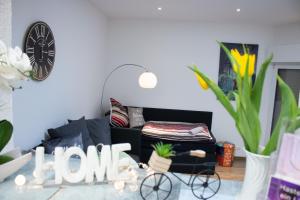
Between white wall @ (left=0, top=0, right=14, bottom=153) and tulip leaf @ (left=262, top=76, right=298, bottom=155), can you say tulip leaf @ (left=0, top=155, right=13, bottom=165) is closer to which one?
white wall @ (left=0, top=0, right=14, bottom=153)

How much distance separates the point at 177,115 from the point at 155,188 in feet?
11.9

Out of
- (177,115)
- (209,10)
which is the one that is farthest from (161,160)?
(177,115)

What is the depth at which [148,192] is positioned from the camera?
46.5 inches

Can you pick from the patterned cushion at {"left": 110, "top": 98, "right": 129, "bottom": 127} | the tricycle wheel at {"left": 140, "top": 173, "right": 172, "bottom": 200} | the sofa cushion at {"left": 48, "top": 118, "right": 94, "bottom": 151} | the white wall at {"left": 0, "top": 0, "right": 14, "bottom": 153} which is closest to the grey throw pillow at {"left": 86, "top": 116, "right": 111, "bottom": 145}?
the sofa cushion at {"left": 48, "top": 118, "right": 94, "bottom": 151}

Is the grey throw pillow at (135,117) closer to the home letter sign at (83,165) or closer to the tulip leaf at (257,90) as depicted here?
the home letter sign at (83,165)

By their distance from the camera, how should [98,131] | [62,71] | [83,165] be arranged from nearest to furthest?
[83,165] → [62,71] → [98,131]

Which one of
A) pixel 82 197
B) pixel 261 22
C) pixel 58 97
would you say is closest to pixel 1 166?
pixel 82 197

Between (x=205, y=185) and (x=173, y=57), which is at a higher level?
(x=173, y=57)

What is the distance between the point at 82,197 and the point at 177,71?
3.82m

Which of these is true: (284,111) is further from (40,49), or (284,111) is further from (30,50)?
(40,49)

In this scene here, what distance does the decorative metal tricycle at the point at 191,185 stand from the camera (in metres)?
1.17

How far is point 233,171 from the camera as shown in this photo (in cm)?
407

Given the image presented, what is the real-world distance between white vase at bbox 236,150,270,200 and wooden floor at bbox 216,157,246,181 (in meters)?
3.16

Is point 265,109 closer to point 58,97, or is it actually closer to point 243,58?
point 58,97
